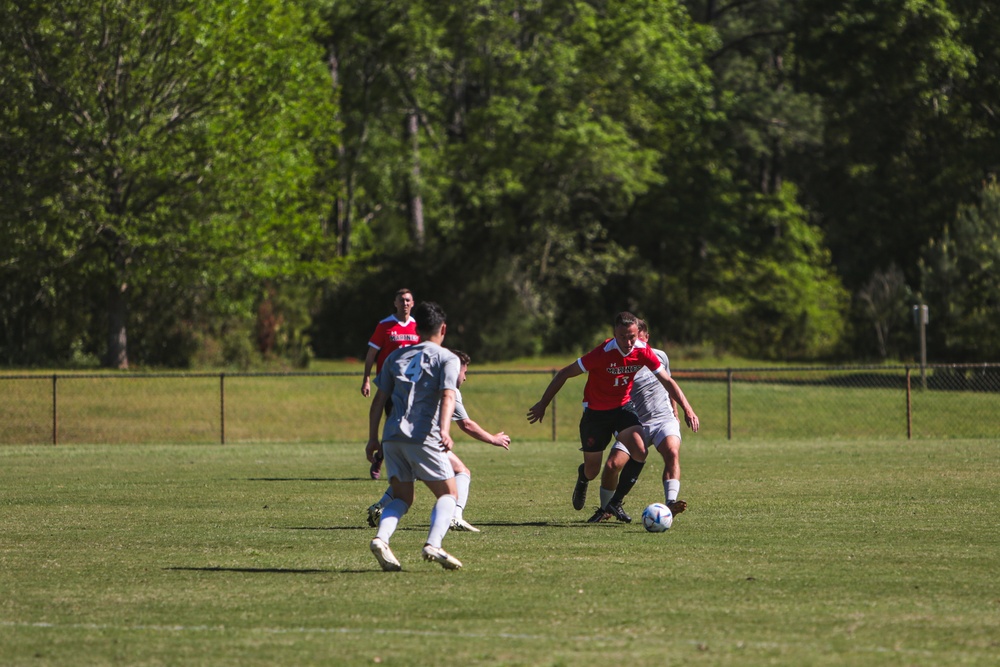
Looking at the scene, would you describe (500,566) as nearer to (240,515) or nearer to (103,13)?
(240,515)

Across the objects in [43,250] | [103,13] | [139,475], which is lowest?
[139,475]

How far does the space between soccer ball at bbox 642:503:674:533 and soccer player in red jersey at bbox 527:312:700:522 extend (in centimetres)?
84

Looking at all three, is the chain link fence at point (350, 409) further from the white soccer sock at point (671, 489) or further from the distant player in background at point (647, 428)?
the white soccer sock at point (671, 489)

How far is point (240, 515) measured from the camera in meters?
13.8

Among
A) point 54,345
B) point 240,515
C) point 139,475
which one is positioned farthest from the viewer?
point 54,345

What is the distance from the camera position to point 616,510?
Result: 1290 centimetres

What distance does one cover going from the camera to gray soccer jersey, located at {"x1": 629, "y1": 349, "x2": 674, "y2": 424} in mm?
12859

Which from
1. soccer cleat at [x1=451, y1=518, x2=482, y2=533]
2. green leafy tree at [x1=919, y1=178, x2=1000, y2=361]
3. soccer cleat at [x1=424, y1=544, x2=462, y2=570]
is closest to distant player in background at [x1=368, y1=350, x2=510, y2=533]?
soccer cleat at [x1=451, y1=518, x2=482, y2=533]

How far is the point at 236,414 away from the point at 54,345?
431 inches

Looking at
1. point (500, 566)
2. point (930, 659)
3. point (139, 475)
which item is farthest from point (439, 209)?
point (930, 659)

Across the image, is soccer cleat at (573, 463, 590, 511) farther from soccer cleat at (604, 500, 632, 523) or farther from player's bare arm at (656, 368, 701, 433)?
player's bare arm at (656, 368, 701, 433)

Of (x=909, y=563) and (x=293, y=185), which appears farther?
(x=293, y=185)

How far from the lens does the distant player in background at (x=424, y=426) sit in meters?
9.16

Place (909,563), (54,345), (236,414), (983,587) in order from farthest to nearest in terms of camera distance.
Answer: (54,345), (236,414), (909,563), (983,587)
